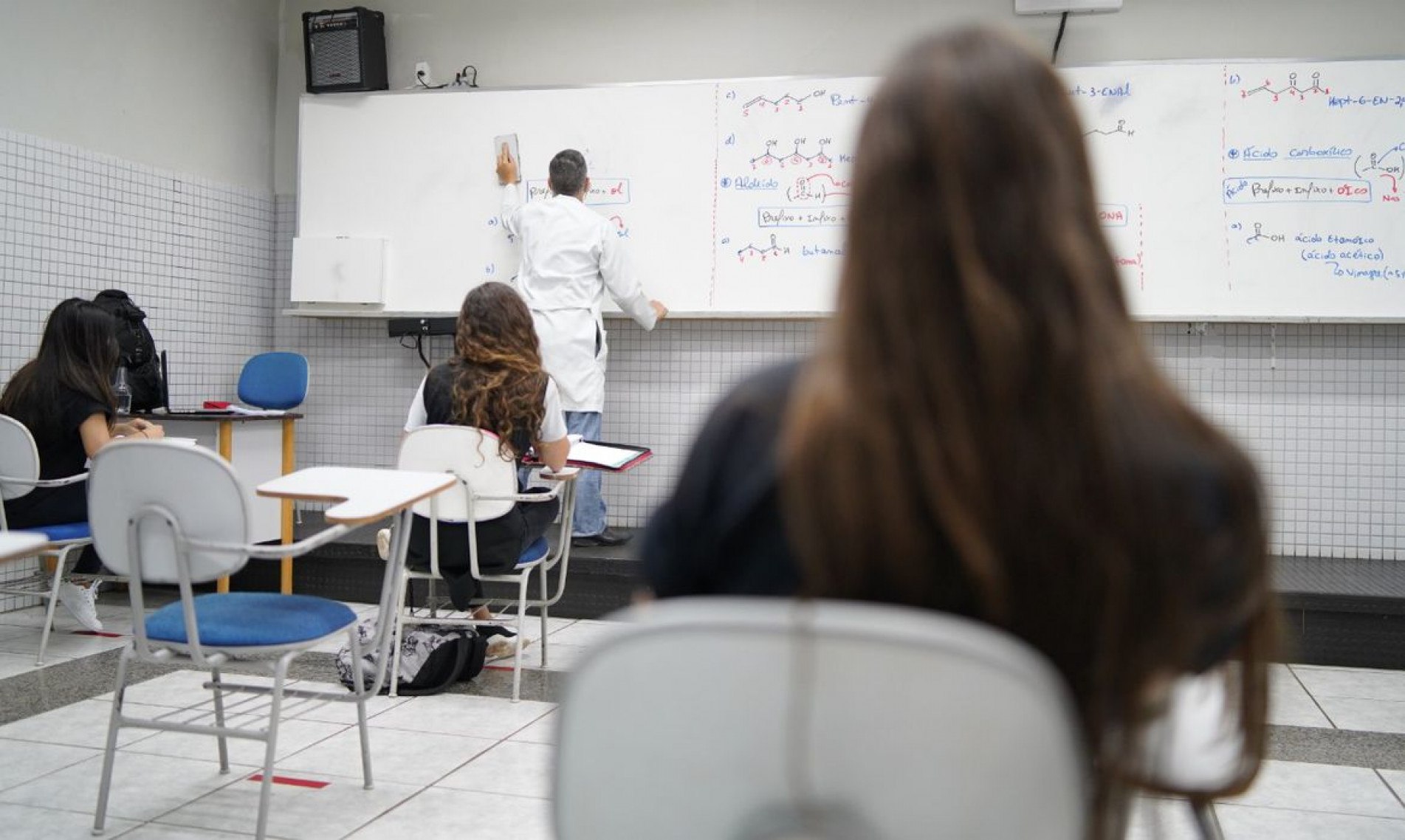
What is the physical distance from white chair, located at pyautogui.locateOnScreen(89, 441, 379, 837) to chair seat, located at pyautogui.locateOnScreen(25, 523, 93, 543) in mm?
1588

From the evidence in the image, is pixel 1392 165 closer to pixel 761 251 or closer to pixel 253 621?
pixel 761 251

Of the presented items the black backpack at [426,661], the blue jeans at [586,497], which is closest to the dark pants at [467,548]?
the black backpack at [426,661]

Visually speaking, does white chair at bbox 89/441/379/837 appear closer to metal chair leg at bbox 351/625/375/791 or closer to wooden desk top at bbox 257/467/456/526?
wooden desk top at bbox 257/467/456/526

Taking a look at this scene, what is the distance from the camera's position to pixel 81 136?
4.80m

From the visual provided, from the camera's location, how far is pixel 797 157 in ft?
16.5

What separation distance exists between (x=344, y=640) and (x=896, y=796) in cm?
351

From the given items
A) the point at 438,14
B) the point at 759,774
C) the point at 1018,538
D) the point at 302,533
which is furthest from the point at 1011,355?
the point at 438,14

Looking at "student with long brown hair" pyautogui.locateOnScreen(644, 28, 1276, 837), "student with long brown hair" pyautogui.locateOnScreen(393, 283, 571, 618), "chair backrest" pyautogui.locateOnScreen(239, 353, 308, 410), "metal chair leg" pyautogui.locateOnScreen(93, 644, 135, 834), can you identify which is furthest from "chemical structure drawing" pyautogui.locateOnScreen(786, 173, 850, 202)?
"student with long brown hair" pyautogui.locateOnScreen(644, 28, 1276, 837)

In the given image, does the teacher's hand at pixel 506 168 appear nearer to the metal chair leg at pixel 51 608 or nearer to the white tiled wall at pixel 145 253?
the white tiled wall at pixel 145 253

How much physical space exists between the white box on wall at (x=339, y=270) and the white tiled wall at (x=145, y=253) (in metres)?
0.45

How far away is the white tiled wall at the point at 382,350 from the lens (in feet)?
15.3

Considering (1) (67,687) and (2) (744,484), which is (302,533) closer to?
(1) (67,687)

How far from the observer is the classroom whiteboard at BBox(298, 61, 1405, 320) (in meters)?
4.57

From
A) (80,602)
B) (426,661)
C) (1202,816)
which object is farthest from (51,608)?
(1202,816)
